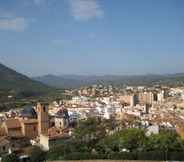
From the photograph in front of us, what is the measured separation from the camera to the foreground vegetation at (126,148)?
28875mm

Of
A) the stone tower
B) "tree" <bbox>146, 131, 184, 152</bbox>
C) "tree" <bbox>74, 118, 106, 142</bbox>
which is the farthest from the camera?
the stone tower

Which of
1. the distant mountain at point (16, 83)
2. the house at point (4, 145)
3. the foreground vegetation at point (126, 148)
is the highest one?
the distant mountain at point (16, 83)

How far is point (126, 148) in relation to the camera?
102 ft

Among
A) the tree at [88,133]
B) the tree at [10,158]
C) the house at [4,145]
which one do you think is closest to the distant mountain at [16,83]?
the house at [4,145]

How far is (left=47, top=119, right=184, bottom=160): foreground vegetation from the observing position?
28.9 meters

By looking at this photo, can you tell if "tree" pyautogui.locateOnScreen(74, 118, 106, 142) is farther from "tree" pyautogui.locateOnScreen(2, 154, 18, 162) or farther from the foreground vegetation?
"tree" pyautogui.locateOnScreen(2, 154, 18, 162)

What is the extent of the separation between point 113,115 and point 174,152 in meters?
43.6

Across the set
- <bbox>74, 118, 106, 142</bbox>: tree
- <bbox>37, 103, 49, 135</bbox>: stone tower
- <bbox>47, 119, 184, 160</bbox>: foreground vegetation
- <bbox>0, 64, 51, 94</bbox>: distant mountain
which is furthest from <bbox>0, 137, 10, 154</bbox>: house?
<bbox>0, 64, 51, 94</bbox>: distant mountain

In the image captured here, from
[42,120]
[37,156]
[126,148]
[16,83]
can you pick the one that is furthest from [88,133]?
[16,83]

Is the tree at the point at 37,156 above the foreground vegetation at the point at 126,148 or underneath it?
underneath

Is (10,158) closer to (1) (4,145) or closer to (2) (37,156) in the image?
(2) (37,156)

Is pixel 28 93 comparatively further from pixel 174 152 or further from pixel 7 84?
pixel 174 152

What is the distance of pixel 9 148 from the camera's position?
39.1 m

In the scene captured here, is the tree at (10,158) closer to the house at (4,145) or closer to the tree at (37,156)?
the tree at (37,156)
